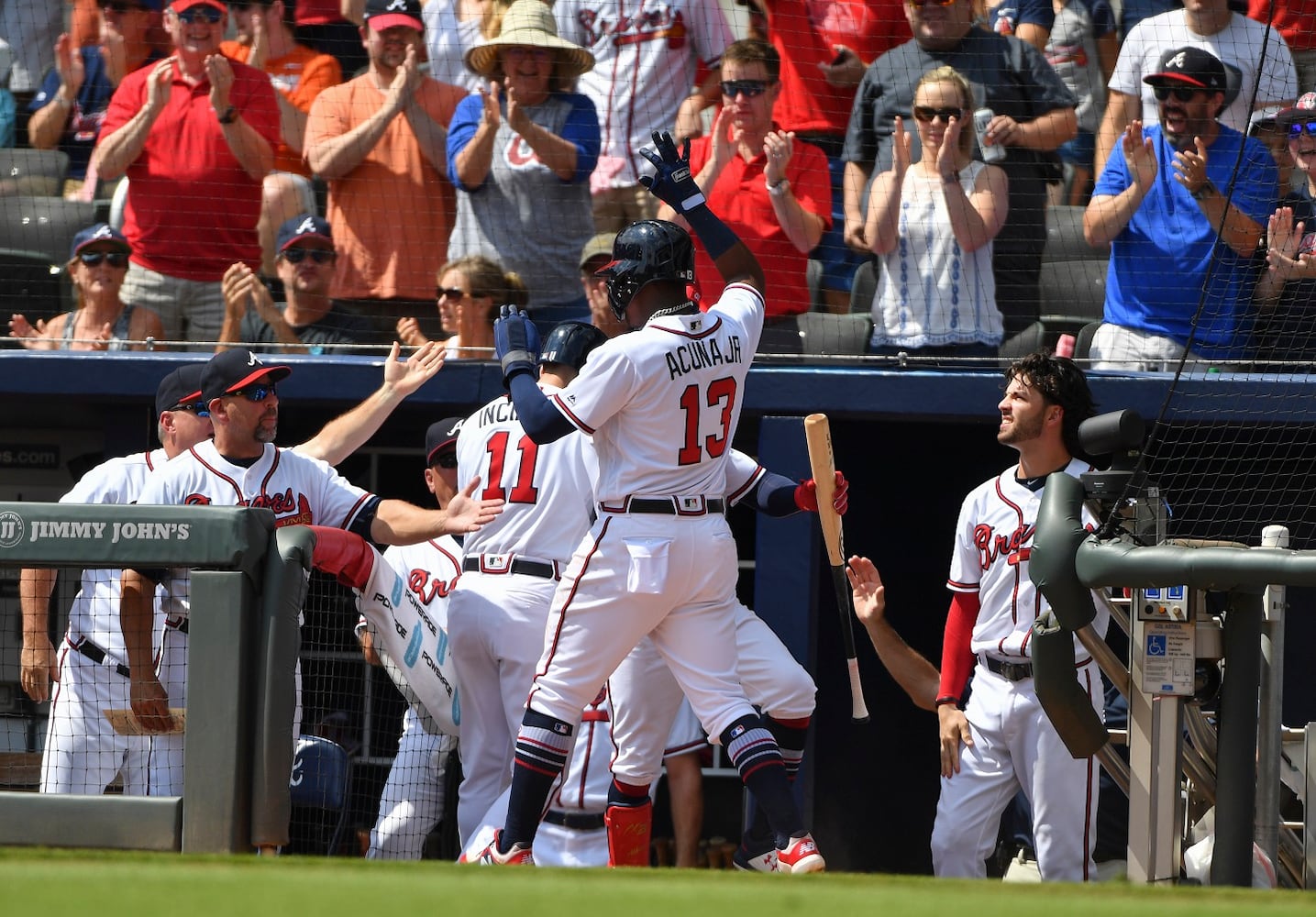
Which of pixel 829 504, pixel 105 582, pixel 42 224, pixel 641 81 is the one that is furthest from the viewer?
pixel 42 224

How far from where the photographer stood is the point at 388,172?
7.08 metres

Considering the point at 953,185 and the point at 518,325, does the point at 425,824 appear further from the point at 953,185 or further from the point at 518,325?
the point at 953,185

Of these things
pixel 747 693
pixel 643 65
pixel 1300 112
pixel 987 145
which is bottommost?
pixel 747 693

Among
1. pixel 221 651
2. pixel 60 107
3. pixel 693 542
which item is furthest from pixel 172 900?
pixel 60 107

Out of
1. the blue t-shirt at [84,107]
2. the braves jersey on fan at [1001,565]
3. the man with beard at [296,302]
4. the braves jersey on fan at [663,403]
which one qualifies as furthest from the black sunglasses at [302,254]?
the braves jersey on fan at [1001,565]

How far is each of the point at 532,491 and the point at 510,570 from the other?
0.27m

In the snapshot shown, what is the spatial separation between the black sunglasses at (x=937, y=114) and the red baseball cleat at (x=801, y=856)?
314 cm

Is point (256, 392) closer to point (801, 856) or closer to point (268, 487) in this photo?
point (268, 487)

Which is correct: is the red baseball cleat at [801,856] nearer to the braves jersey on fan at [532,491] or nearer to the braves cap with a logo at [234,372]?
the braves jersey on fan at [532,491]

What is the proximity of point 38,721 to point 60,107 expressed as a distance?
3.91 m

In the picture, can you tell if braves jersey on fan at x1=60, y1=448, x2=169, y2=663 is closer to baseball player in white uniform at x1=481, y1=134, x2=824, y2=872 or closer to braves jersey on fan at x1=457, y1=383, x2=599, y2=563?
braves jersey on fan at x1=457, y1=383, x2=599, y2=563

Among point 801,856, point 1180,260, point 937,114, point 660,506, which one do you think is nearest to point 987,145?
point 937,114

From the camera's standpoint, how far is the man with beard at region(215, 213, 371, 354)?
6.86m

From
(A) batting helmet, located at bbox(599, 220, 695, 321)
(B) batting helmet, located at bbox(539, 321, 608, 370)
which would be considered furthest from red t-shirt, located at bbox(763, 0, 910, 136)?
(A) batting helmet, located at bbox(599, 220, 695, 321)
